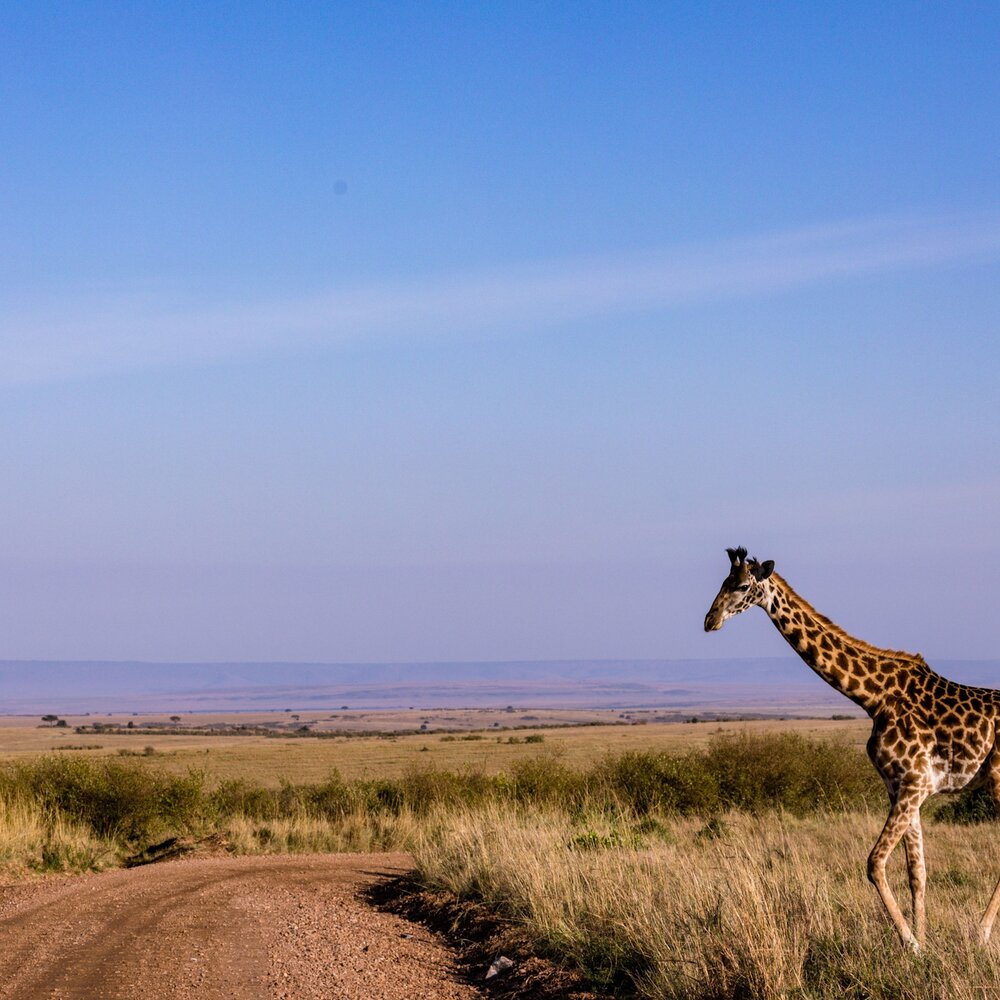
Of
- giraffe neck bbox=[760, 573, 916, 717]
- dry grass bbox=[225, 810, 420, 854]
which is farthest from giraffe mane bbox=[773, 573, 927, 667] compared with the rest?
dry grass bbox=[225, 810, 420, 854]

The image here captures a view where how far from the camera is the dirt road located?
444 inches

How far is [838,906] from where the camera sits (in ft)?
37.3

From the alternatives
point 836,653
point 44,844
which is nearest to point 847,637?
point 836,653

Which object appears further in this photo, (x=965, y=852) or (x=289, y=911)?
(x=965, y=852)

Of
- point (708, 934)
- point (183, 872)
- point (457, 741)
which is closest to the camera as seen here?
point (708, 934)

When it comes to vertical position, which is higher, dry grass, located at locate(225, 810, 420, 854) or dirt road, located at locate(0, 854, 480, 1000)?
dirt road, located at locate(0, 854, 480, 1000)

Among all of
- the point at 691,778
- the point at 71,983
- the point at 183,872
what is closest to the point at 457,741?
the point at 691,778

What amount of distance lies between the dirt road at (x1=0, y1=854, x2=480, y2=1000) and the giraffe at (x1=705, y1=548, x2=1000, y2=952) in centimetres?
383

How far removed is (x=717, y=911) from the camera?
10.5 meters

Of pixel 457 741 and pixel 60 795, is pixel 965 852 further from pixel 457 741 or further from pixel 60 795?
pixel 457 741

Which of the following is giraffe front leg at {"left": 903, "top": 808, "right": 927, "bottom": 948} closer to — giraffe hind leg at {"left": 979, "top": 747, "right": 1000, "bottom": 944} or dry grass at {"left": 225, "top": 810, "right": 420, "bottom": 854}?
giraffe hind leg at {"left": 979, "top": 747, "right": 1000, "bottom": 944}

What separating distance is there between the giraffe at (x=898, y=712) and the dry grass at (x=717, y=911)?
66cm

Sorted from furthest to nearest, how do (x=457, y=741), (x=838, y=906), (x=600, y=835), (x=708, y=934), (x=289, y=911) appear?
1. (x=457, y=741)
2. (x=600, y=835)
3. (x=289, y=911)
4. (x=838, y=906)
5. (x=708, y=934)

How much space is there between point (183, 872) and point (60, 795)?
7714 mm
